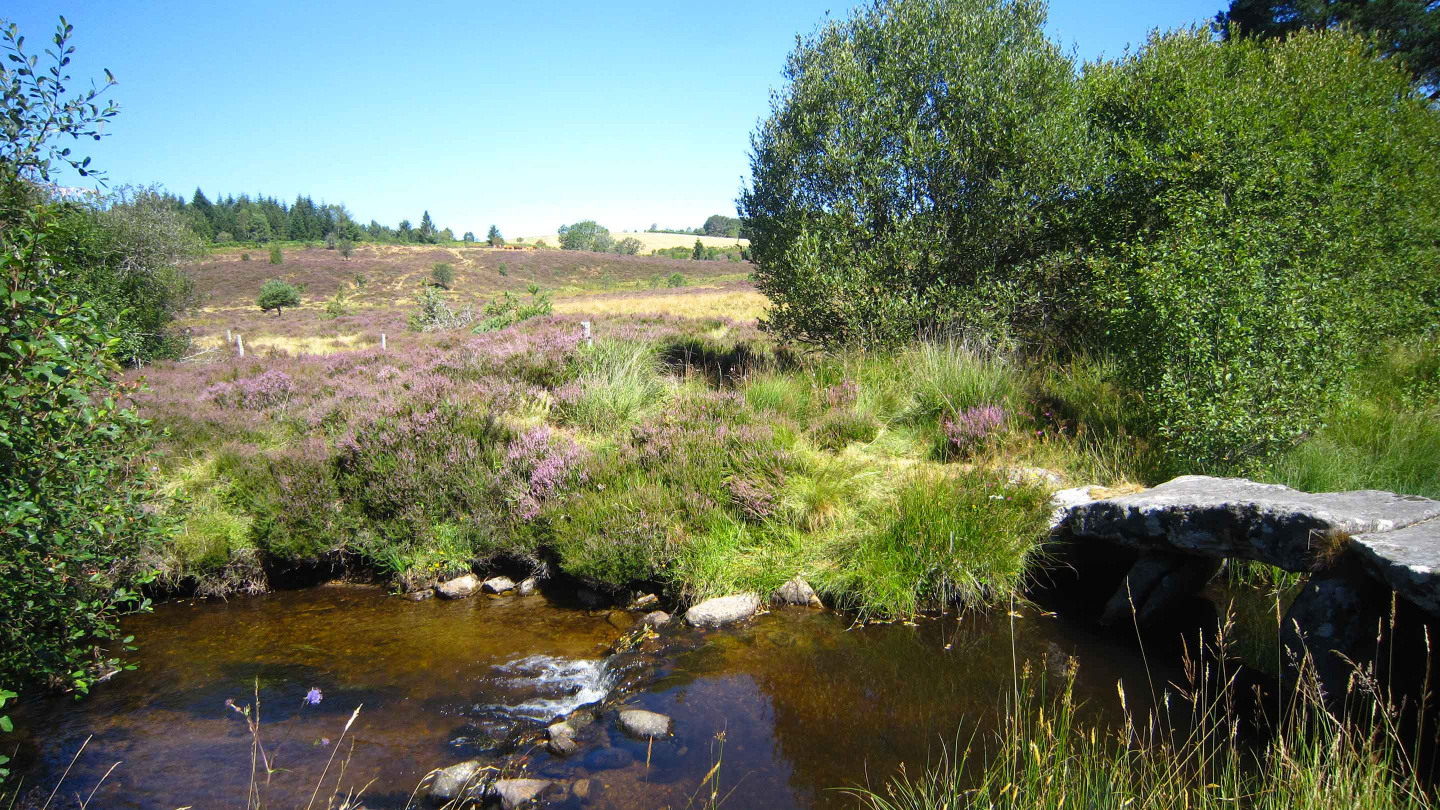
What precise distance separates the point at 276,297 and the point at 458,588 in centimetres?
4291

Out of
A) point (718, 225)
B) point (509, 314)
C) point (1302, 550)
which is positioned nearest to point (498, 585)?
point (1302, 550)

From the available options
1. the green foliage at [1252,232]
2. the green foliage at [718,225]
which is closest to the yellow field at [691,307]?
the green foliage at [1252,232]

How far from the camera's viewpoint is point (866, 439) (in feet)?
27.5

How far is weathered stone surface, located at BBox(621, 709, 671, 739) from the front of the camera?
436 centimetres

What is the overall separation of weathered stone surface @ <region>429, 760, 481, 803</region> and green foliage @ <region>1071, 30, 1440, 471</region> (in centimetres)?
624

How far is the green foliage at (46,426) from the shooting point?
9.79 ft

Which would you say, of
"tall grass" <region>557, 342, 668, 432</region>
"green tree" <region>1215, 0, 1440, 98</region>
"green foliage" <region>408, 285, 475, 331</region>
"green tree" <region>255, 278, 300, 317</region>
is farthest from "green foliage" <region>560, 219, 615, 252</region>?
"tall grass" <region>557, 342, 668, 432</region>

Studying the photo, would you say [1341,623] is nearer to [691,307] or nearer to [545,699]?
[545,699]

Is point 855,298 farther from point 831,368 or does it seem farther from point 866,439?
point 866,439

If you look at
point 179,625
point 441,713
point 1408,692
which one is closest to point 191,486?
point 179,625

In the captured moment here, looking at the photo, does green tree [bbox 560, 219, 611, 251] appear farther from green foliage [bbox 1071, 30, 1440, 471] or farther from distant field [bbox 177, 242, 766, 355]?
green foliage [bbox 1071, 30, 1440, 471]

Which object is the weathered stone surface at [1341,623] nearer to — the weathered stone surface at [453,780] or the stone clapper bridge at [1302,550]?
the stone clapper bridge at [1302,550]

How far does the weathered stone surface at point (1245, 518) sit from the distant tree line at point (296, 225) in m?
Answer: 86.1

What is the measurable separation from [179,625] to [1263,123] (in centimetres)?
1228
